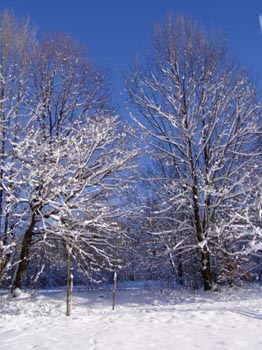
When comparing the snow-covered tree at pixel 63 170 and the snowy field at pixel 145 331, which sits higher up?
the snow-covered tree at pixel 63 170

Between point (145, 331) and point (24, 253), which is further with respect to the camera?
point (24, 253)

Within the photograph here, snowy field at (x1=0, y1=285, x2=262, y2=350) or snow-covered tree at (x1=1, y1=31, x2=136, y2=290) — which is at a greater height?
snow-covered tree at (x1=1, y1=31, x2=136, y2=290)

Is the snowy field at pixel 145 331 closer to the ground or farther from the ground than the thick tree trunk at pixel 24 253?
closer to the ground

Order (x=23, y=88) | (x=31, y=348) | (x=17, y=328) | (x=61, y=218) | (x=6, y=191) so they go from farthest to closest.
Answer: (x=23, y=88) → (x=61, y=218) → (x=6, y=191) → (x=17, y=328) → (x=31, y=348)

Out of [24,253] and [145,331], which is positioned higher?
[24,253]

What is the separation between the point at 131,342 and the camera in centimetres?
639

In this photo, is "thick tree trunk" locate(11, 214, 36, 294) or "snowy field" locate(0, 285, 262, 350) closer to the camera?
"snowy field" locate(0, 285, 262, 350)

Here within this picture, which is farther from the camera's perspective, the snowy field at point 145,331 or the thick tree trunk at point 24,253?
the thick tree trunk at point 24,253

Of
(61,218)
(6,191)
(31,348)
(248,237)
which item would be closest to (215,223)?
(248,237)

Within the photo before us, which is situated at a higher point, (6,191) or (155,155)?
(155,155)

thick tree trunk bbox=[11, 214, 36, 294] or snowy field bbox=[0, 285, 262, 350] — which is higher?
thick tree trunk bbox=[11, 214, 36, 294]

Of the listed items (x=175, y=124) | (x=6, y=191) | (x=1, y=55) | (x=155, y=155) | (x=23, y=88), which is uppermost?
(x=1, y=55)

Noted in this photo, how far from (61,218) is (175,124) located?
18.9ft

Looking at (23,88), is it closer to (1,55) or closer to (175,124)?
(1,55)
